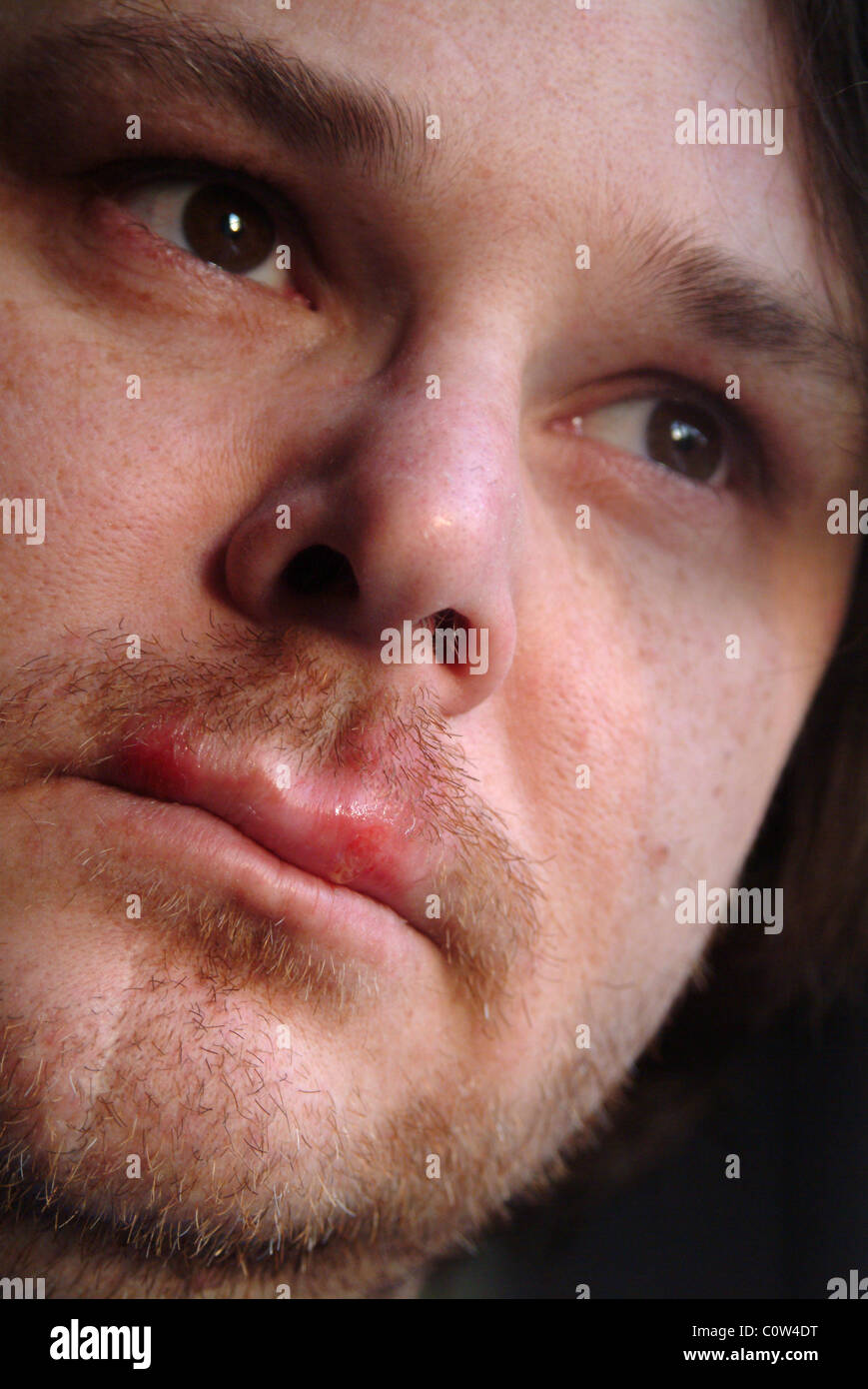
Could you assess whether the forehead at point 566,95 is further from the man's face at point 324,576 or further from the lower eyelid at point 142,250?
the lower eyelid at point 142,250

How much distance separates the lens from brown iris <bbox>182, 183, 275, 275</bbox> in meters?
0.63

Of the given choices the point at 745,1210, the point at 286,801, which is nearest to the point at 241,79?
the point at 286,801

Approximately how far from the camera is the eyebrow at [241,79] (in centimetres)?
56

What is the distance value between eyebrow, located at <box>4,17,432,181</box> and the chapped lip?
33cm

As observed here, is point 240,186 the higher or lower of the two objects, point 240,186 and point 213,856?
the higher

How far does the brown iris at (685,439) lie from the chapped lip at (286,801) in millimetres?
367

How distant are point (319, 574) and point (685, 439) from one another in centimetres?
36

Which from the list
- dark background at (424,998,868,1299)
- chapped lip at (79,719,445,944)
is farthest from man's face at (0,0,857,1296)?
dark background at (424,998,868,1299)

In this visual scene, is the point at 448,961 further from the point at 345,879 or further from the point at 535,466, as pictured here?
the point at 535,466

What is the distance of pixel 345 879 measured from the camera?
57 centimetres

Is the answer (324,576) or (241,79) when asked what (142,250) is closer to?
(241,79)

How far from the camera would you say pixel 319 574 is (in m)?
0.57
